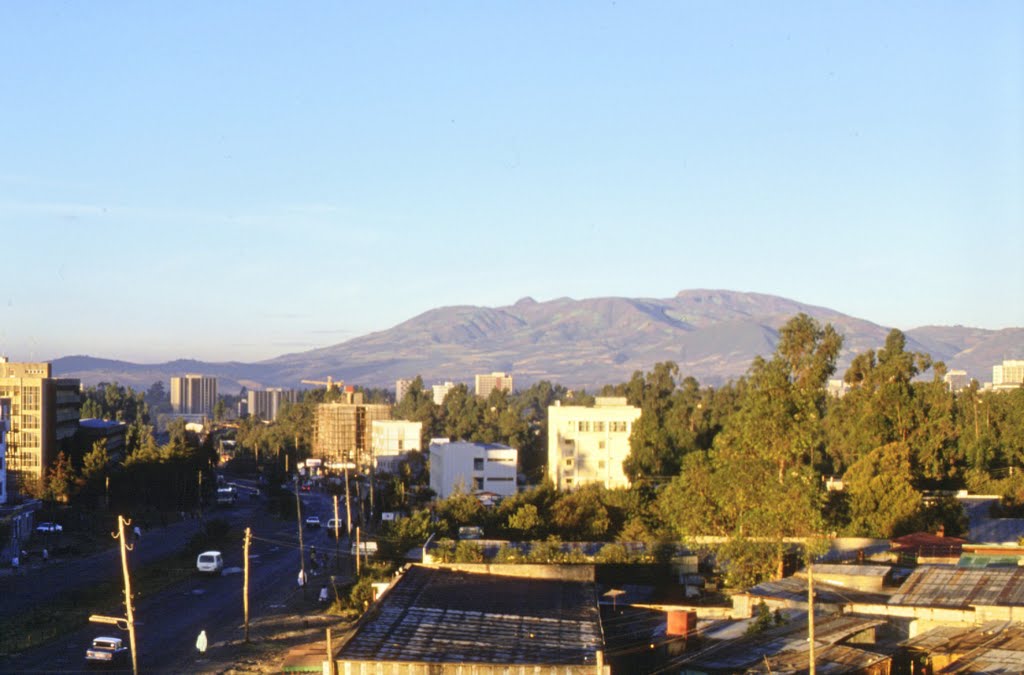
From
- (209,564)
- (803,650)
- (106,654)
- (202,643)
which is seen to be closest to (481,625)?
(803,650)

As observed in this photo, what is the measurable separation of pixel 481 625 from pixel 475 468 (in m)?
47.6

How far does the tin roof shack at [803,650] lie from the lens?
1809 centimetres

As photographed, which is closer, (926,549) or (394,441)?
(926,549)

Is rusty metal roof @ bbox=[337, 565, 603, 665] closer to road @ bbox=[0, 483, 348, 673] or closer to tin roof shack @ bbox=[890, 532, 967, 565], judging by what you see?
road @ bbox=[0, 483, 348, 673]

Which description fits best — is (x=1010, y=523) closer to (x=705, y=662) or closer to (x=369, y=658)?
(x=705, y=662)

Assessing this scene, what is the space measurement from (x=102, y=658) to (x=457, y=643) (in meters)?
9.03

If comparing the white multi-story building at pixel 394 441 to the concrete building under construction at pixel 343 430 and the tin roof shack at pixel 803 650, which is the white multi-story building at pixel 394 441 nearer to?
the concrete building under construction at pixel 343 430

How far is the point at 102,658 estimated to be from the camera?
22953mm

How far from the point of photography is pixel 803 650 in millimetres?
18812

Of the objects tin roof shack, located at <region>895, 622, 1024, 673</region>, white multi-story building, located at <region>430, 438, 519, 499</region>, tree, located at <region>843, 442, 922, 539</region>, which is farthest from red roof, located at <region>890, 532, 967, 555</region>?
white multi-story building, located at <region>430, 438, 519, 499</region>

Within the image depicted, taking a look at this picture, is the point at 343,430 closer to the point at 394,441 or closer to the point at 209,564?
the point at 394,441

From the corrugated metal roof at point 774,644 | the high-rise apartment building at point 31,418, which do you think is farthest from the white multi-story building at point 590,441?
the corrugated metal roof at point 774,644

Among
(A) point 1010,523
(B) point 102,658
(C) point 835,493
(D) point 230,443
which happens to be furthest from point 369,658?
(D) point 230,443

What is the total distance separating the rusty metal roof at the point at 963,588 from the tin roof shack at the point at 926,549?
5.41 m
